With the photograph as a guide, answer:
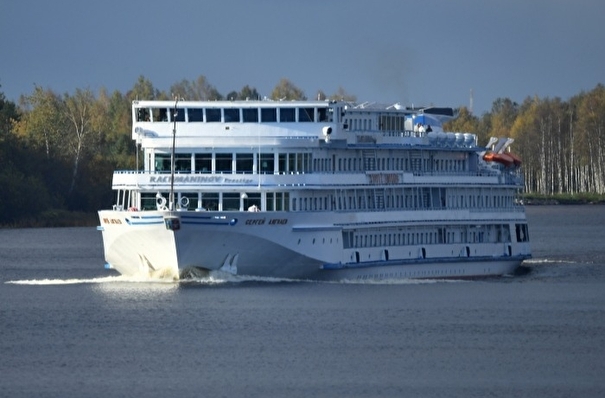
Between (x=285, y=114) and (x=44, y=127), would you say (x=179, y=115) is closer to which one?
(x=285, y=114)

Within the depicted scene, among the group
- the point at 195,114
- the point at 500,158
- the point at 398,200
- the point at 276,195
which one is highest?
the point at 195,114

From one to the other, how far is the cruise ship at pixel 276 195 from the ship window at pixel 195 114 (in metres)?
0.04

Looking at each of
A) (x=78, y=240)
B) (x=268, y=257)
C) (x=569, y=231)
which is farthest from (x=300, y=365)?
(x=569, y=231)

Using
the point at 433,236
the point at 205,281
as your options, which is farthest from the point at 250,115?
the point at 433,236

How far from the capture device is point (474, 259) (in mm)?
83062

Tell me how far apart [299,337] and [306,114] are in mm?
15809

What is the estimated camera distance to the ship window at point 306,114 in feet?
242

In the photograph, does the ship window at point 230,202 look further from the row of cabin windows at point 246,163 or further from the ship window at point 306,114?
the ship window at point 306,114

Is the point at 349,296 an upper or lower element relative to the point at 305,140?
lower

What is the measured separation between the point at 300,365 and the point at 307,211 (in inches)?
716

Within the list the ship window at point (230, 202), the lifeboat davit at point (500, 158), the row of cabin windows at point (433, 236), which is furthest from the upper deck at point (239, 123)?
the lifeboat davit at point (500, 158)

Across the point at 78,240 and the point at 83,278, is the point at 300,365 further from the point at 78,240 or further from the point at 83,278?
the point at 78,240

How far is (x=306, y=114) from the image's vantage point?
242 ft

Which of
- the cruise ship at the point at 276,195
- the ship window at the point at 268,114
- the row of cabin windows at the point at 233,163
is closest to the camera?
the cruise ship at the point at 276,195
